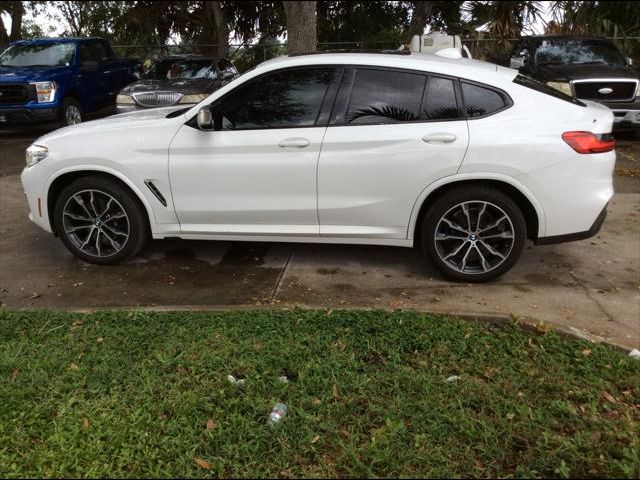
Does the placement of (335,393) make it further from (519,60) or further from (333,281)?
(519,60)

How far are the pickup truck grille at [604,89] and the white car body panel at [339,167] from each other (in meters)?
5.87

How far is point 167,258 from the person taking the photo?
17.9ft

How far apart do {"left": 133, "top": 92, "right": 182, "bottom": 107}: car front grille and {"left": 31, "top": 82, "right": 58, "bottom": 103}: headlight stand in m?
1.72

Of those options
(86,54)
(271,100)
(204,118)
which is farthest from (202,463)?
(86,54)

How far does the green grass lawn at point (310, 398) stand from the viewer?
270 cm

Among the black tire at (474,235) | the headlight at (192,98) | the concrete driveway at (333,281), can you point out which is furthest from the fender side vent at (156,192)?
the headlight at (192,98)

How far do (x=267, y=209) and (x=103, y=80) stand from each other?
9533 mm

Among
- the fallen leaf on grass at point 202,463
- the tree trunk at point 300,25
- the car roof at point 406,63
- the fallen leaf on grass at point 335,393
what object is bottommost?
the fallen leaf on grass at point 202,463

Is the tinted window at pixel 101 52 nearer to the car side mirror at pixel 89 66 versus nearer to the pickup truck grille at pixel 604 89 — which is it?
the car side mirror at pixel 89 66

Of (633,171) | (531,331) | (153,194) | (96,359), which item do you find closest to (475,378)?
(531,331)

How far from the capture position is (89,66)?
12.3 metres

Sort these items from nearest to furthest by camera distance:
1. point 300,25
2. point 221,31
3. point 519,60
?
point 300,25
point 519,60
point 221,31

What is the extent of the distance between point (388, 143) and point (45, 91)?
8.75 m

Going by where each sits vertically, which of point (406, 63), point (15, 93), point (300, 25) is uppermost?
point (300, 25)
